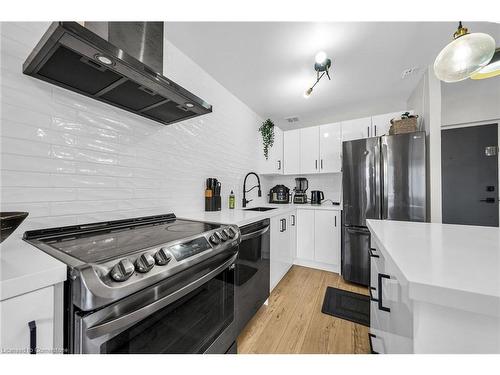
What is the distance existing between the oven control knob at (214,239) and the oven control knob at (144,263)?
353mm

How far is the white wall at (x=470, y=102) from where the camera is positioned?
2.42 meters

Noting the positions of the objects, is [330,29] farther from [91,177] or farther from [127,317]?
[127,317]

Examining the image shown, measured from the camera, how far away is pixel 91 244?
0.84 m

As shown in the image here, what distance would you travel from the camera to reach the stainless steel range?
575mm

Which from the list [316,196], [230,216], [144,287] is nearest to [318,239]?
[316,196]

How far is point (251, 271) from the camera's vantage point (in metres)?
1.51

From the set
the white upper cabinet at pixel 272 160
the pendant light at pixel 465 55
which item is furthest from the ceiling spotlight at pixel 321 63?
the white upper cabinet at pixel 272 160

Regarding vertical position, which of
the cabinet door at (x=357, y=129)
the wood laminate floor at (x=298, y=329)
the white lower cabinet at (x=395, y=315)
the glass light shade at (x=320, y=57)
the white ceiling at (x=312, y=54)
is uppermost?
the white ceiling at (x=312, y=54)

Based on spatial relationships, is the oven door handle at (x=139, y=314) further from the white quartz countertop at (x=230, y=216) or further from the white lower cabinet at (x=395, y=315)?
the white lower cabinet at (x=395, y=315)

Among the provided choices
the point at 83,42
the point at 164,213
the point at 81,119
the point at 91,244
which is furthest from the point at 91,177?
the point at 83,42

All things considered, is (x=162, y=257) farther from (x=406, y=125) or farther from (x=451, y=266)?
(x=406, y=125)

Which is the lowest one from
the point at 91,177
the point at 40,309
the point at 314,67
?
the point at 40,309

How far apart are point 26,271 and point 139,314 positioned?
0.35m

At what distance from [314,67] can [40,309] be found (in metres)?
2.43
